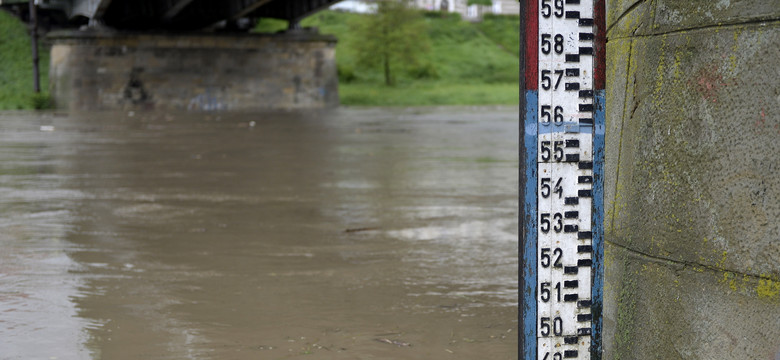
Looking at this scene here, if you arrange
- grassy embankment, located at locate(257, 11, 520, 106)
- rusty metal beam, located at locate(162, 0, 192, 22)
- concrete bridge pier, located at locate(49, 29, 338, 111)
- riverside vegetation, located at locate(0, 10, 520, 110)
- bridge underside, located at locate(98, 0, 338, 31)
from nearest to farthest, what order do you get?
rusty metal beam, located at locate(162, 0, 192, 22)
bridge underside, located at locate(98, 0, 338, 31)
concrete bridge pier, located at locate(49, 29, 338, 111)
riverside vegetation, located at locate(0, 10, 520, 110)
grassy embankment, located at locate(257, 11, 520, 106)

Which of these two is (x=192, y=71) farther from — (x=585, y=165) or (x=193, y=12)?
(x=585, y=165)

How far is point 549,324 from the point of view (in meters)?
2.69

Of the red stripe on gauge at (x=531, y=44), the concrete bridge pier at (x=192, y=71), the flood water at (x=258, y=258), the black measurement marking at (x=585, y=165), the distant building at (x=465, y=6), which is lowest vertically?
the flood water at (x=258, y=258)

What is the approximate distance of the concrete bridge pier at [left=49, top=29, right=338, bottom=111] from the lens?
1480 inches

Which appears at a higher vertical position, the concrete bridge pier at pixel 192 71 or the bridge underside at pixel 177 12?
the bridge underside at pixel 177 12

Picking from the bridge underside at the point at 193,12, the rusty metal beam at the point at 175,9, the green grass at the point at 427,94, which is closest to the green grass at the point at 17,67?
the bridge underside at the point at 193,12

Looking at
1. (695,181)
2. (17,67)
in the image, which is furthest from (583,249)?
(17,67)

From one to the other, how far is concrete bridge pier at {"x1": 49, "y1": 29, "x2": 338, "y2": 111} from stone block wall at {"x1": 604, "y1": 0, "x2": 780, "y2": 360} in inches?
1426

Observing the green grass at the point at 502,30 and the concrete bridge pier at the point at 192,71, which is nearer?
the concrete bridge pier at the point at 192,71

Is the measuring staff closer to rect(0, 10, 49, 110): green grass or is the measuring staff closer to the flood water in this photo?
the flood water

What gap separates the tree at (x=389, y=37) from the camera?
49094mm

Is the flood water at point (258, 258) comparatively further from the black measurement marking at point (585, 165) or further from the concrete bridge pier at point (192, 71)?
the concrete bridge pier at point (192, 71)

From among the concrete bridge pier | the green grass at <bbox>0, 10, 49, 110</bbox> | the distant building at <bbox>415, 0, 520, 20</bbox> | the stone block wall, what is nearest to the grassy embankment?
the concrete bridge pier

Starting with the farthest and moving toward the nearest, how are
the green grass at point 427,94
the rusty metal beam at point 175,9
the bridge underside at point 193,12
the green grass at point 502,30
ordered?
the green grass at point 502,30 → the green grass at point 427,94 → the bridge underside at point 193,12 → the rusty metal beam at point 175,9
